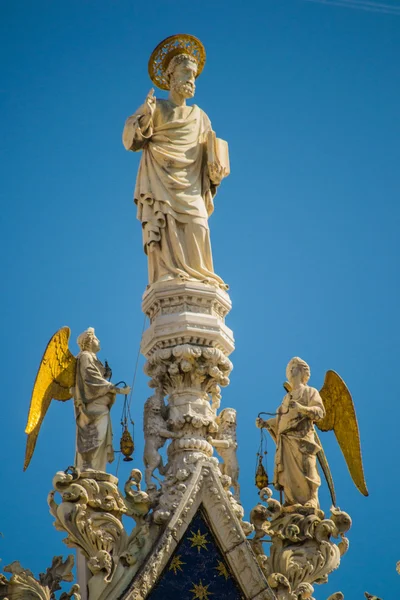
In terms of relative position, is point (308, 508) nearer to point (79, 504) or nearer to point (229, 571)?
point (229, 571)

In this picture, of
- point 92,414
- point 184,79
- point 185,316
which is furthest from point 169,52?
point 92,414

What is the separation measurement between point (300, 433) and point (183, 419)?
161cm

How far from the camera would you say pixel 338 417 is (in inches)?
974

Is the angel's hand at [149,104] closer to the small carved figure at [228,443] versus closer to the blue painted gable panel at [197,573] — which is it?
the small carved figure at [228,443]

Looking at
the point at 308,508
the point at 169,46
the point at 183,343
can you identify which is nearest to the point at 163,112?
the point at 169,46

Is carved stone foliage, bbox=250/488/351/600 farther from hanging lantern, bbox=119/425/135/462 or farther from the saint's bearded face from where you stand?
the saint's bearded face

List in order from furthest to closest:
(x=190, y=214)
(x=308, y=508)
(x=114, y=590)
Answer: (x=190, y=214), (x=308, y=508), (x=114, y=590)

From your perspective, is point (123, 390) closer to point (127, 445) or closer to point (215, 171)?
point (127, 445)

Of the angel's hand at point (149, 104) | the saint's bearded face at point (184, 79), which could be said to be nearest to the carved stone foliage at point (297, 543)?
the angel's hand at point (149, 104)

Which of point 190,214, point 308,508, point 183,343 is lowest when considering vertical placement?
point 308,508

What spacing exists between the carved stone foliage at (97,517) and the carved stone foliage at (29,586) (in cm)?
45

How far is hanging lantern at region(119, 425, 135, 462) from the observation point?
76.1ft

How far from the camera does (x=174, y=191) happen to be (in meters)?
25.2

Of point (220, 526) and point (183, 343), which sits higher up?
point (183, 343)
